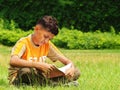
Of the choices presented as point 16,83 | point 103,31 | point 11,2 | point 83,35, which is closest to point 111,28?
point 103,31

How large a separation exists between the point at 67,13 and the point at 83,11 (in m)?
0.78

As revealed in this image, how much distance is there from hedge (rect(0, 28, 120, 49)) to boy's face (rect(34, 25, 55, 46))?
13.6 metres

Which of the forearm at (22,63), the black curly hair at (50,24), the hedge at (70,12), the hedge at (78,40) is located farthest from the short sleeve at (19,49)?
the hedge at (70,12)

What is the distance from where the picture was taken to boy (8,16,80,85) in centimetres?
644

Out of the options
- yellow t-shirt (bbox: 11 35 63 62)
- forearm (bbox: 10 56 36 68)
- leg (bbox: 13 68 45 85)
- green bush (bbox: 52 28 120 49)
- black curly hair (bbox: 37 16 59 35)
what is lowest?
green bush (bbox: 52 28 120 49)

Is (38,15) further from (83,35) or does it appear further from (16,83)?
(16,83)

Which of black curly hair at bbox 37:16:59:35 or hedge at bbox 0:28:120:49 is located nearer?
black curly hair at bbox 37:16:59:35

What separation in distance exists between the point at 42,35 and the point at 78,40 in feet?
46.5

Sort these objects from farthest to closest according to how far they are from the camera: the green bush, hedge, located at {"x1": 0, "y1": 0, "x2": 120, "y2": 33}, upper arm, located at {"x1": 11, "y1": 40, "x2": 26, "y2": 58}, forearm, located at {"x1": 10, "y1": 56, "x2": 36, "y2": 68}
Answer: hedge, located at {"x1": 0, "y1": 0, "x2": 120, "y2": 33}
the green bush
upper arm, located at {"x1": 11, "y1": 40, "x2": 26, "y2": 58}
forearm, located at {"x1": 10, "y1": 56, "x2": 36, "y2": 68}

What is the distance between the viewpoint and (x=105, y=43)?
806 inches

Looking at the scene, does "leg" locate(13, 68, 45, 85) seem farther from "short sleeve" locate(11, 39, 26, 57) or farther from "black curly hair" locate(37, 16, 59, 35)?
"black curly hair" locate(37, 16, 59, 35)

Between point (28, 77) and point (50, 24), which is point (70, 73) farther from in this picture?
point (50, 24)

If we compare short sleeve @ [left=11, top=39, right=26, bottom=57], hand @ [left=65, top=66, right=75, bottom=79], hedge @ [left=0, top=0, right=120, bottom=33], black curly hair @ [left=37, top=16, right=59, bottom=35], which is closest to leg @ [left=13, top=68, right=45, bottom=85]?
short sleeve @ [left=11, top=39, right=26, bottom=57]

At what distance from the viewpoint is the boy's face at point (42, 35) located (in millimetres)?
6582
